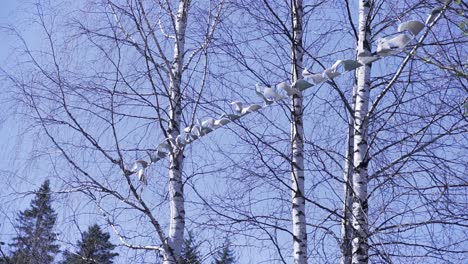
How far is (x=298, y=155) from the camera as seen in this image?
5.19m

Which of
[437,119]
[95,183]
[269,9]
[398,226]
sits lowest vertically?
[398,226]

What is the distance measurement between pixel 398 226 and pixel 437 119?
777 millimetres

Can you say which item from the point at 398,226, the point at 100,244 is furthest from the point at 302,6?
the point at 100,244

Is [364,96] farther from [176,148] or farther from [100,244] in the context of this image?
[100,244]

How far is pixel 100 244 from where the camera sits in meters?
5.54

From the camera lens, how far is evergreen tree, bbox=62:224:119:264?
5.38m

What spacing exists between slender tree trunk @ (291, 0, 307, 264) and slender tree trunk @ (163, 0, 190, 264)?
87 centimetres

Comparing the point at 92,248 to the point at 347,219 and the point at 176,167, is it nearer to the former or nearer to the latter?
the point at 176,167

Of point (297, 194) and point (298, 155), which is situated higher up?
point (298, 155)

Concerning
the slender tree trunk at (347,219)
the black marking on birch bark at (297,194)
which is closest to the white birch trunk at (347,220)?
the slender tree trunk at (347,219)

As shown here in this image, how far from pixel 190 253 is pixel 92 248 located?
0.77 m

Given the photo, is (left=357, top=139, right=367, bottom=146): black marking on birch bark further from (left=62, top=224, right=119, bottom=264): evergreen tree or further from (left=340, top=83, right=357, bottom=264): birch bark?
(left=62, top=224, right=119, bottom=264): evergreen tree

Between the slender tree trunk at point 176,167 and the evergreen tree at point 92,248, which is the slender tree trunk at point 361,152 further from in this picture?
the evergreen tree at point 92,248

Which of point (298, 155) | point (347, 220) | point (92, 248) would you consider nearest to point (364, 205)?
point (347, 220)
